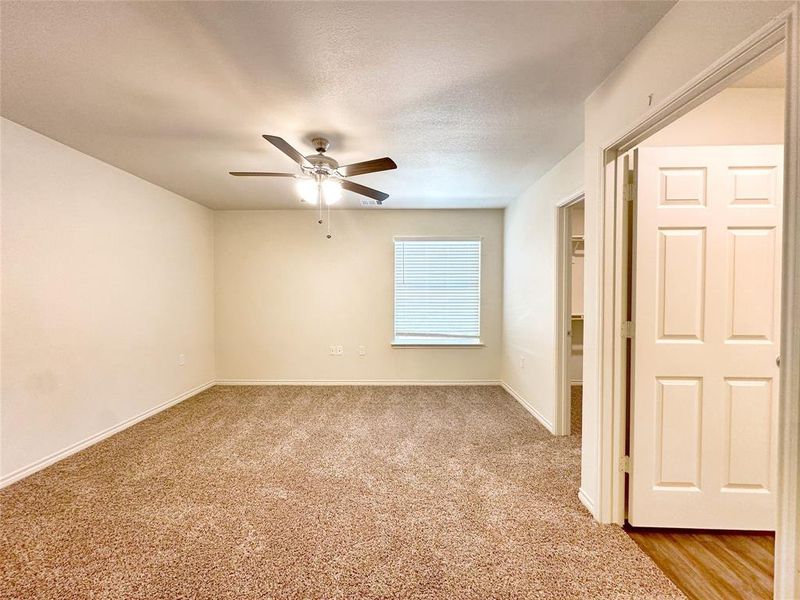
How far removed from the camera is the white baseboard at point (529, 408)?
10.3 feet

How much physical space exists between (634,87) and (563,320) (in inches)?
76.5

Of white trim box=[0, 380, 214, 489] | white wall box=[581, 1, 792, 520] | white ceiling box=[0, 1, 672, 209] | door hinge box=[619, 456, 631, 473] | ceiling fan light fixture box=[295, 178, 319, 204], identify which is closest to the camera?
white wall box=[581, 1, 792, 520]

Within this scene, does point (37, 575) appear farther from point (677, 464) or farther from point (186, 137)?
point (677, 464)

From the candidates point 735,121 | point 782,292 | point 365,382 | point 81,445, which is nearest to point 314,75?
point 782,292

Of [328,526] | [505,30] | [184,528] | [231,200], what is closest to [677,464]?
[328,526]

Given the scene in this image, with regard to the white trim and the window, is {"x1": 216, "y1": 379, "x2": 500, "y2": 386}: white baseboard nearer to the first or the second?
the window

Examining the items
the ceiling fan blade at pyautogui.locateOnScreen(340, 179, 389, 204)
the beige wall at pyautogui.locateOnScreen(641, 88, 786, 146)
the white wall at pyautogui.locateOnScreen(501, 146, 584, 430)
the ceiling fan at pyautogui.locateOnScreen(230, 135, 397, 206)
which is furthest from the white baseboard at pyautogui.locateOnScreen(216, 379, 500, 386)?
the beige wall at pyautogui.locateOnScreen(641, 88, 786, 146)

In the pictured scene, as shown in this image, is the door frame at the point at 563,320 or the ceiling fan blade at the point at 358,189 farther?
the door frame at the point at 563,320

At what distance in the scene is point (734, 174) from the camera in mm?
1712

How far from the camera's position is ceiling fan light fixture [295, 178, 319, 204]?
2441 mm

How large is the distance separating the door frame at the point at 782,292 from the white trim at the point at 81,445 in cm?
388

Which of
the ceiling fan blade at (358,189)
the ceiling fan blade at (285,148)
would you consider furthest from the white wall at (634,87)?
the ceiling fan blade at (285,148)

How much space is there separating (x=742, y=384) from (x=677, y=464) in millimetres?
545

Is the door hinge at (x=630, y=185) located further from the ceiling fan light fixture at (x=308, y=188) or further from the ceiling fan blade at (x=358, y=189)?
the ceiling fan light fixture at (x=308, y=188)
